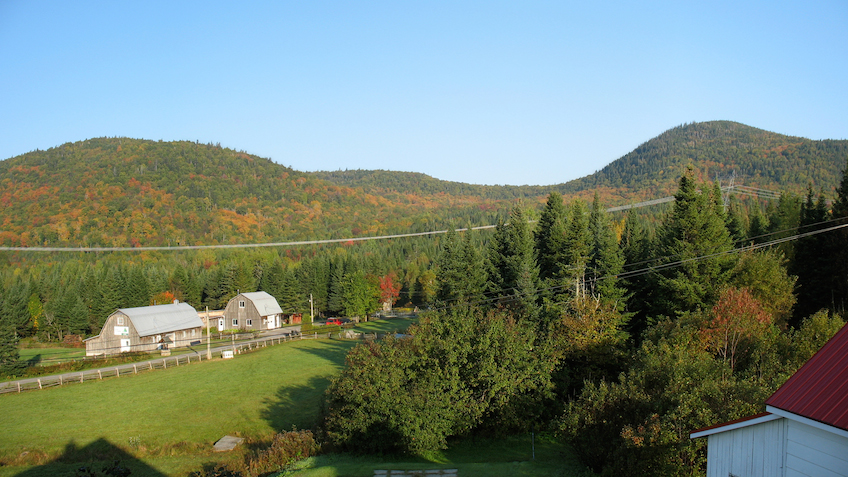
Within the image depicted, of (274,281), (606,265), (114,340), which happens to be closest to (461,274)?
(606,265)

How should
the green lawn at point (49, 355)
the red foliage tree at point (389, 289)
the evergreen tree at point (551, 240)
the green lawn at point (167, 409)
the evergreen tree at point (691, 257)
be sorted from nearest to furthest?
the green lawn at point (167, 409), the evergreen tree at point (691, 257), the evergreen tree at point (551, 240), the green lawn at point (49, 355), the red foliage tree at point (389, 289)

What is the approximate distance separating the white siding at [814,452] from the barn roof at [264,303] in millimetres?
67408

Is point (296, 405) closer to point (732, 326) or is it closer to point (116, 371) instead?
point (116, 371)

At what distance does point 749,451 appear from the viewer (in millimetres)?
9570

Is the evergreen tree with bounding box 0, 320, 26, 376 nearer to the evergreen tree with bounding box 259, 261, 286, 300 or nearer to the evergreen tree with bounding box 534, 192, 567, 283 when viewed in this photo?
the evergreen tree with bounding box 259, 261, 286, 300

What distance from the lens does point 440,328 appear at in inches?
973

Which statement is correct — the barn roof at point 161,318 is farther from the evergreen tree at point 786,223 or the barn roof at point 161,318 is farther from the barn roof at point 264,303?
the evergreen tree at point 786,223

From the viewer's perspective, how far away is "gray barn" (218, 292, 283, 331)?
70062 millimetres

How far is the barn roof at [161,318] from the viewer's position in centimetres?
5306

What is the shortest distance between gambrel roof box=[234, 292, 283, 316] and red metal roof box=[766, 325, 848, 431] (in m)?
67.4

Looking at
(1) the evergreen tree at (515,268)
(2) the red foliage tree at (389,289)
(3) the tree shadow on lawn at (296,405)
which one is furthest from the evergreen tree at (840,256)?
(2) the red foliage tree at (389,289)

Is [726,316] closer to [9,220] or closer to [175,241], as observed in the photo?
[175,241]

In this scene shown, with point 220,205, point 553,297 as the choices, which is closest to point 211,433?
point 553,297

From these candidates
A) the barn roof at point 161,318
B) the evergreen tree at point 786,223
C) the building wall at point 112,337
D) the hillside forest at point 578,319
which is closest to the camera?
the hillside forest at point 578,319
